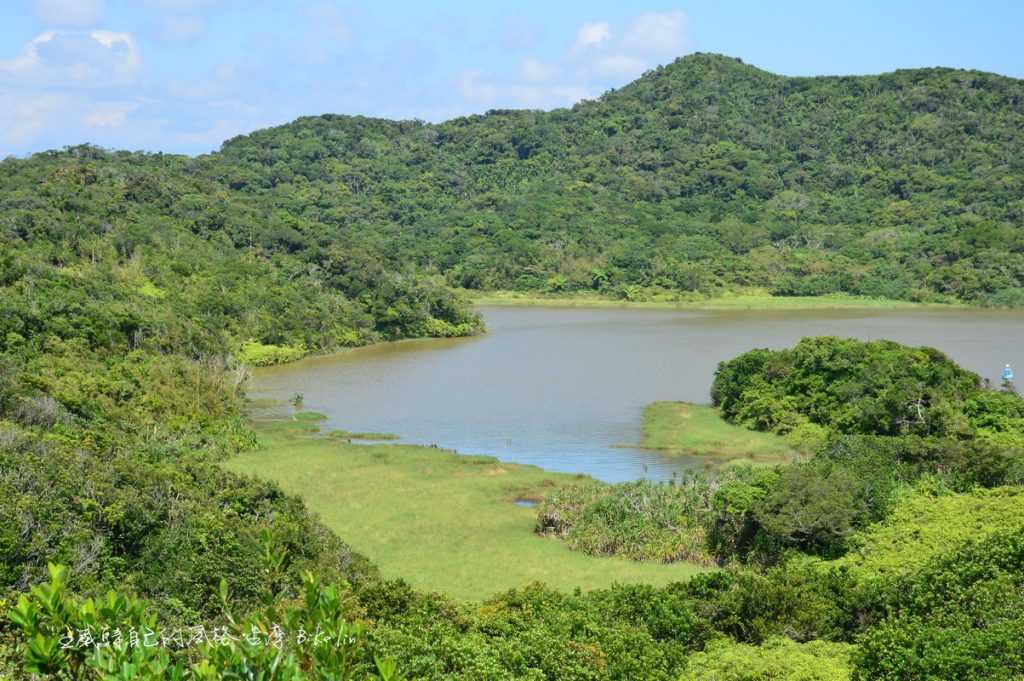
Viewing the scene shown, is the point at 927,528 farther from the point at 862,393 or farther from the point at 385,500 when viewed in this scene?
the point at 862,393

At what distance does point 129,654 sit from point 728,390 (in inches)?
1228

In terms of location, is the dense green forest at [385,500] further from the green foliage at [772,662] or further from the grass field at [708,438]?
the grass field at [708,438]

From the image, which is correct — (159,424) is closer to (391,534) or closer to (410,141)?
(391,534)

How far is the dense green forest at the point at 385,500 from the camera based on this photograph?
39.2 ft

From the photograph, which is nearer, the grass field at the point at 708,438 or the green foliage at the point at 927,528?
the green foliage at the point at 927,528

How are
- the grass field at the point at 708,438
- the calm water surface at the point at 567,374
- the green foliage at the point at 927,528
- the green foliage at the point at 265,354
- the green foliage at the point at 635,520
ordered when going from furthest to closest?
the green foliage at the point at 265,354, the calm water surface at the point at 567,374, the grass field at the point at 708,438, the green foliage at the point at 635,520, the green foliage at the point at 927,528

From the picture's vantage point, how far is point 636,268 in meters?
94.6

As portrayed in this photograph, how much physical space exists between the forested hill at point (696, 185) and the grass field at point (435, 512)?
39.4m

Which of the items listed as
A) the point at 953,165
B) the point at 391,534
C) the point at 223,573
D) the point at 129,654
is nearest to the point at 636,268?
the point at 953,165

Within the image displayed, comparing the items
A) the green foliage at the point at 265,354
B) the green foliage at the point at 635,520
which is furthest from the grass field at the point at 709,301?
the green foliage at the point at 635,520

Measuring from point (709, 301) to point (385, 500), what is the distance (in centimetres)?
6315

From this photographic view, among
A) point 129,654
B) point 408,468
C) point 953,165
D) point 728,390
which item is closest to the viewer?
point 129,654

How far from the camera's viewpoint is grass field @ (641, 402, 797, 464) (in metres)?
30.9

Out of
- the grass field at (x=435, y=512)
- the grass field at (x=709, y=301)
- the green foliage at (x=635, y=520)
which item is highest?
the grass field at (x=709, y=301)
